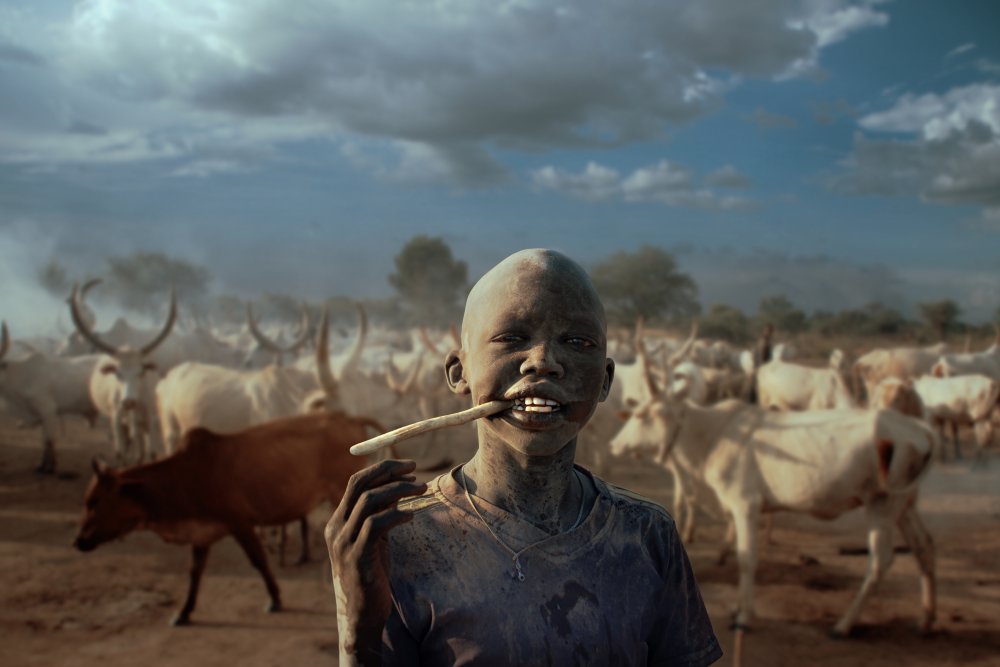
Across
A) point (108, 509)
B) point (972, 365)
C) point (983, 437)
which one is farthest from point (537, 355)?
point (972, 365)

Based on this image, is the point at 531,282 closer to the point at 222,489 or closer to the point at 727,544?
the point at 222,489

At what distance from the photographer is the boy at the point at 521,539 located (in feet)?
4.67

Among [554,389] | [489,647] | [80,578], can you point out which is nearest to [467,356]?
[554,389]

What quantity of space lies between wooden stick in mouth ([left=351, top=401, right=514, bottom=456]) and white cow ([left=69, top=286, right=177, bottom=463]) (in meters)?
9.21

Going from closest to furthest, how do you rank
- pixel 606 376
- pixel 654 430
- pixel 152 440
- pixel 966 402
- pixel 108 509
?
pixel 606 376 < pixel 108 509 < pixel 654 430 < pixel 152 440 < pixel 966 402

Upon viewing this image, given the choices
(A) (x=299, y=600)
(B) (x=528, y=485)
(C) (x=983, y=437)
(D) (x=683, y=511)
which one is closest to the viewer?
(B) (x=528, y=485)

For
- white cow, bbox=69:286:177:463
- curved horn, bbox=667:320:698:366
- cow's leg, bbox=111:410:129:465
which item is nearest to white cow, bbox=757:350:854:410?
curved horn, bbox=667:320:698:366

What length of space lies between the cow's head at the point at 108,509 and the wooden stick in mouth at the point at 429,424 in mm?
4715

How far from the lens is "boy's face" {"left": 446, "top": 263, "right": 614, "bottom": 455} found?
158cm

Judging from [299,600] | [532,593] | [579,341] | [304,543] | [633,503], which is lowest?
[299,600]

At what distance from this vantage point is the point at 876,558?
223 inches

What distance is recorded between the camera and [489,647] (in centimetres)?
151

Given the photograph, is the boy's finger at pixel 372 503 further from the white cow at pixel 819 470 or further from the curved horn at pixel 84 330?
the curved horn at pixel 84 330

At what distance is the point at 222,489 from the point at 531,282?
4.78 m
